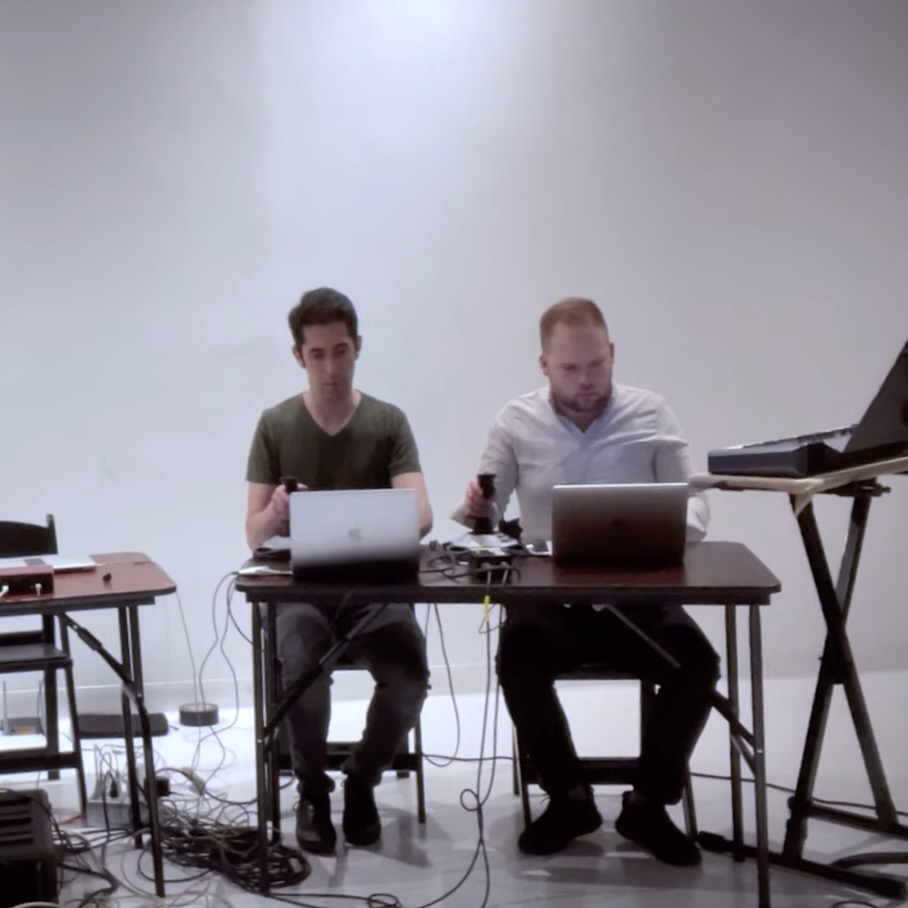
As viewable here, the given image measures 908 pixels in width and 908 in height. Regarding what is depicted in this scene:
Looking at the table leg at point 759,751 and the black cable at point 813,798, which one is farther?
the black cable at point 813,798

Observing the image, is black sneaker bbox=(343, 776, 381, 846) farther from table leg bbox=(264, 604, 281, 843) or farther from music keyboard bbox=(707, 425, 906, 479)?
music keyboard bbox=(707, 425, 906, 479)

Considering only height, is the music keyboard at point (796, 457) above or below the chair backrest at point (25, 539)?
above

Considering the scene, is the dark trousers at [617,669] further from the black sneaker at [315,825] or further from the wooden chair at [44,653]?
the wooden chair at [44,653]

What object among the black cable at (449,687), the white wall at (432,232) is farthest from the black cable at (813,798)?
the white wall at (432,232)

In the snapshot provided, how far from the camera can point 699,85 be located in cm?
381

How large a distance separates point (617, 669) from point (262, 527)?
2.92ft

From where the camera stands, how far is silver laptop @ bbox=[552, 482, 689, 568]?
6.84 feet

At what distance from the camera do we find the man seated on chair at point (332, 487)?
2477mm

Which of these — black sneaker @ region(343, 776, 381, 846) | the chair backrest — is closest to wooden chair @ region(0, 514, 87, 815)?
the chair backrest

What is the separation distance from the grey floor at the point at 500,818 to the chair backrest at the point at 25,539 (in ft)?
2.05

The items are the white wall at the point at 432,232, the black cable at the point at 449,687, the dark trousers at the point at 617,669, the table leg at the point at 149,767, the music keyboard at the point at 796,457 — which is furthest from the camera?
the white wall at the point at 432,232

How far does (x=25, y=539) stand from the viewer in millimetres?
2863

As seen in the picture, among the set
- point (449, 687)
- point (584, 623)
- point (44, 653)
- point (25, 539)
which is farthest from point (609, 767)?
point (25, 539)

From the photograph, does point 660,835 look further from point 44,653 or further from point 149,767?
point 44,653
